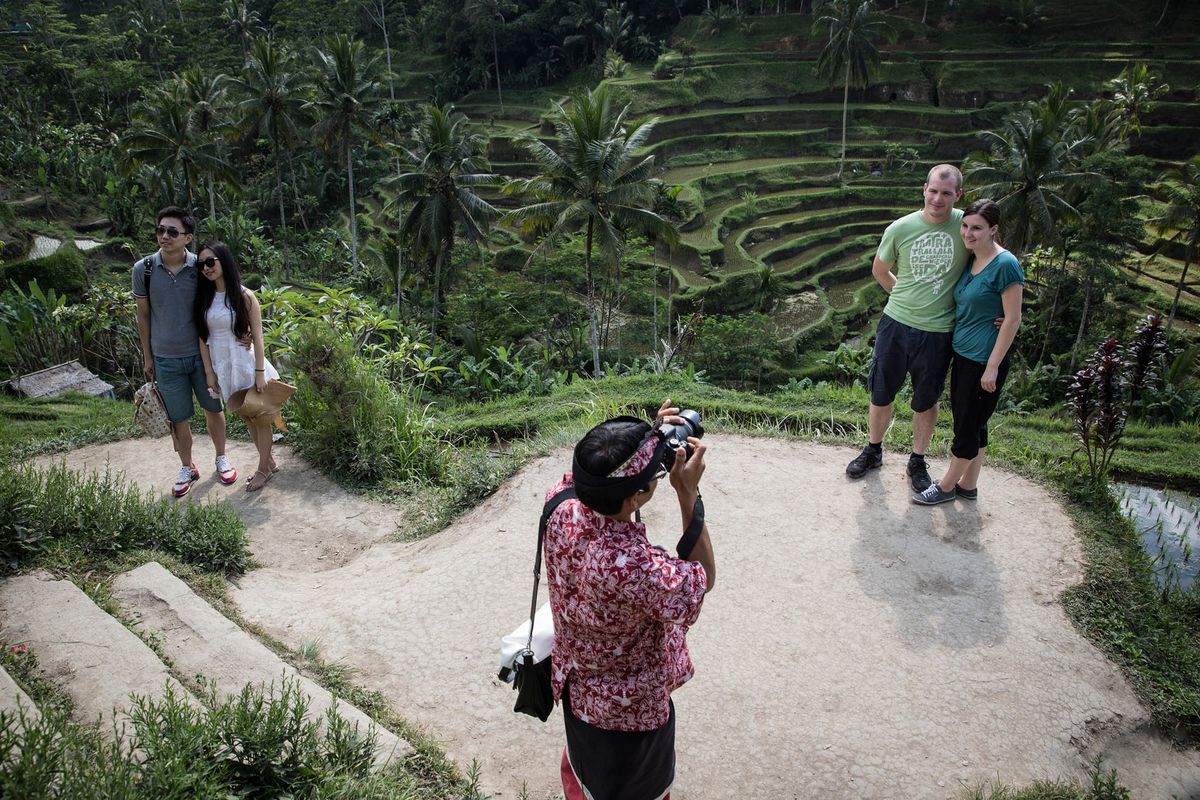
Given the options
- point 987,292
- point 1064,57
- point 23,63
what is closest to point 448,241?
point 987,292

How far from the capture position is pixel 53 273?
789 inches

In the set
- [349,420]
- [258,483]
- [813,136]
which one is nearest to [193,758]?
[258,483]

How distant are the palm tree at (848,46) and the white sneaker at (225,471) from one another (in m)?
32.7

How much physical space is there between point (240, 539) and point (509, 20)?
160ft

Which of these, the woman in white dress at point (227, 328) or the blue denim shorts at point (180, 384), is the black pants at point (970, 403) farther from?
the blue denim shorts at point (180, 384)

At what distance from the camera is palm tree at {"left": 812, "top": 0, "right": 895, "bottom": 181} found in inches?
1393

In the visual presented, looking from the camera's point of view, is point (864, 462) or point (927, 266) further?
point (864, 462)

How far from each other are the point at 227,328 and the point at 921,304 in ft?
13.8

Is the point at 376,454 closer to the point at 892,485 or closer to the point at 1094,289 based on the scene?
the point at 892,485

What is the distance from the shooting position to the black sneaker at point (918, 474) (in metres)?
5.03

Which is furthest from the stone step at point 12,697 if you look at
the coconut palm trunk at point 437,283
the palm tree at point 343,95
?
the palm tree at point 343,95

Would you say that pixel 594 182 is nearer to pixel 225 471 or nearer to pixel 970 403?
pixel 225 471

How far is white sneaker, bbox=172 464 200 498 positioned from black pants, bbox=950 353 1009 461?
4.89 meters

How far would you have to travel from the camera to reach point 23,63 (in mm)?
38062
